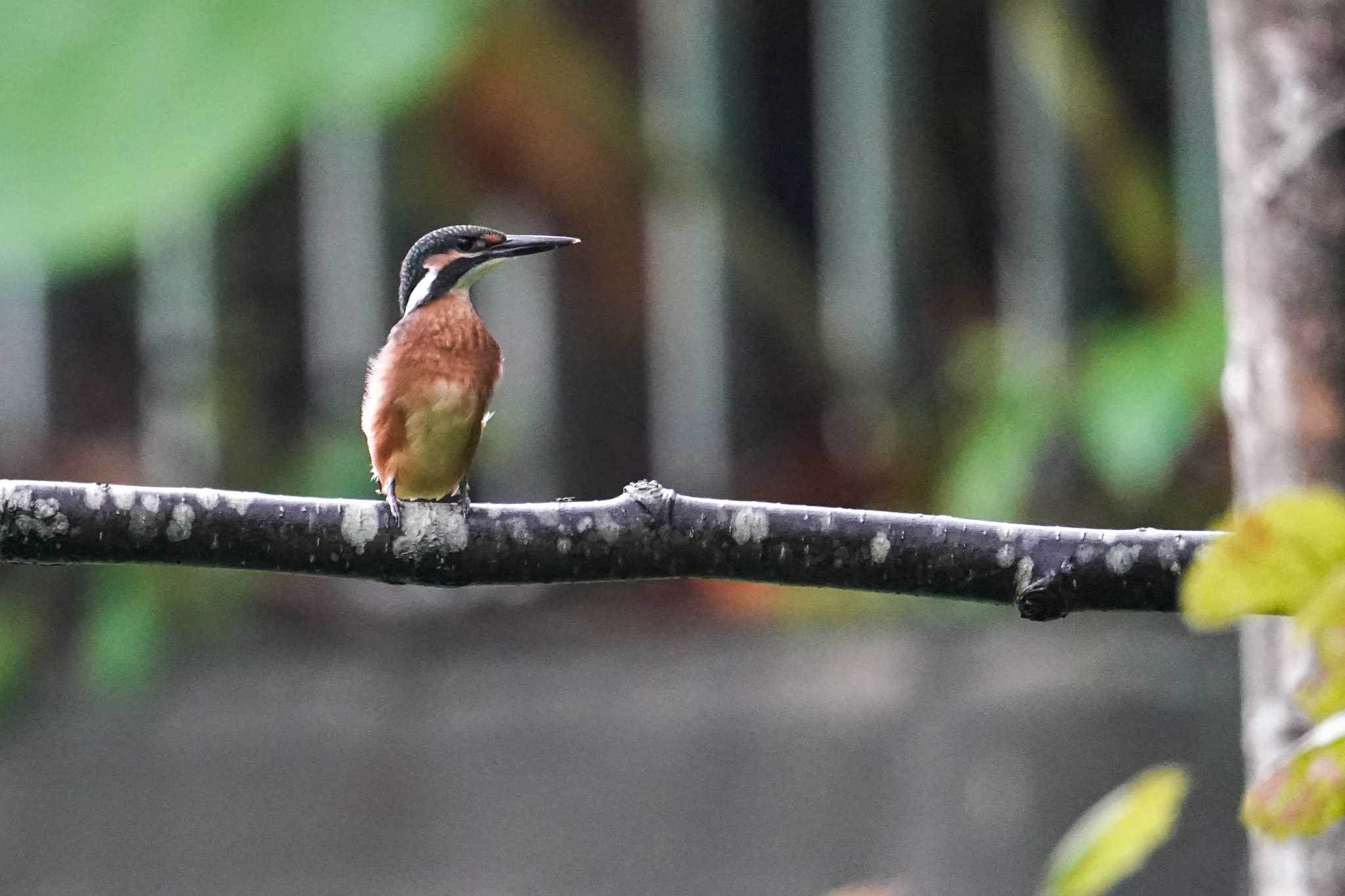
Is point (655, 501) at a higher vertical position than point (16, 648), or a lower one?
higher

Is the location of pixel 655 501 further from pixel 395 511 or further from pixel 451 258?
pixel 451 258

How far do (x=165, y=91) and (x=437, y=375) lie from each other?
8.09 feet

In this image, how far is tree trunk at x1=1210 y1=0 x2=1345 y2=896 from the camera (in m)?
1.77

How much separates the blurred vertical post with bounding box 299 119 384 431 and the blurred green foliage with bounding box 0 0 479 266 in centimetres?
17

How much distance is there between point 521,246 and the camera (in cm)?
201

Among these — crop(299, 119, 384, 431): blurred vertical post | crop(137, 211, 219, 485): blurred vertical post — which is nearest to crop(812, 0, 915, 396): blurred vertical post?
crop(299, 119, 384, 431): blurred vertical post

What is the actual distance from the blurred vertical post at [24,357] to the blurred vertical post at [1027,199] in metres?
2.17

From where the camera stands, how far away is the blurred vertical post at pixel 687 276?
4.23m

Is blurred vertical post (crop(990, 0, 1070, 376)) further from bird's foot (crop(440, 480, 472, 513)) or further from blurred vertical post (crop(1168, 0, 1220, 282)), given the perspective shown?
bird's foot (crop(440, 480, 472, 513))

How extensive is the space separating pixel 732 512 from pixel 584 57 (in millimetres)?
3031

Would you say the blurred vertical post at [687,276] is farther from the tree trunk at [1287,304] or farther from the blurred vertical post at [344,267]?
the tree trunk at [1287,304]

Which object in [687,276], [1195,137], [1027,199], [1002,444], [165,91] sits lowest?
[1002,444]

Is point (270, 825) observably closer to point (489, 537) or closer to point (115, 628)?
point (115, 628)

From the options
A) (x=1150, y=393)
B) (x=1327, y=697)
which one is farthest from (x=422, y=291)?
(x=1150, y=393)
